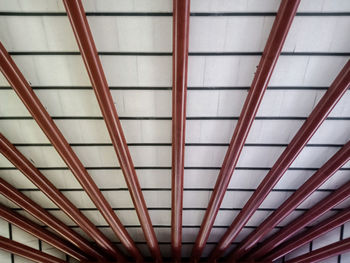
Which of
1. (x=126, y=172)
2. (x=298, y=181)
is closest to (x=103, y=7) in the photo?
(x=126, y=172)

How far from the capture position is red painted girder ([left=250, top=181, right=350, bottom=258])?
7.27m

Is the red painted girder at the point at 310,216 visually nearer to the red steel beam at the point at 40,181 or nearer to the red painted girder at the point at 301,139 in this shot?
the red painted girder at the point at 301,139

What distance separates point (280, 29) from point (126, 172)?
476cm

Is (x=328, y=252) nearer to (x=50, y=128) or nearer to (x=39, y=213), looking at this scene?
(x=50, y=128)

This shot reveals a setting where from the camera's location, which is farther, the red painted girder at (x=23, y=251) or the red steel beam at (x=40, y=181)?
the red painted girder at (x=23, y=251)

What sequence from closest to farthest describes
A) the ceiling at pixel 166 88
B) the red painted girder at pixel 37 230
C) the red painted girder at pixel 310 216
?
the ceiling at pixel 166 88 → the red painted girder at pixel 310 216 → the red painted girder at pixel 37 230

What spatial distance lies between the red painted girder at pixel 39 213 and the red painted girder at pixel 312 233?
788cm

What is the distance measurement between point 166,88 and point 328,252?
7.92 meters

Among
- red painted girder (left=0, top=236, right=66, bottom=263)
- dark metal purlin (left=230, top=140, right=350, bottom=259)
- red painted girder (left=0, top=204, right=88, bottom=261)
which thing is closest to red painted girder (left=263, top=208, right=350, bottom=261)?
dark metal purlin (left=230, top=140, right=350, bottom=259)

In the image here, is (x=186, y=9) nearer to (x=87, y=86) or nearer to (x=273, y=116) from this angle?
(x=87, y=86)

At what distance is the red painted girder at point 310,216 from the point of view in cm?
727

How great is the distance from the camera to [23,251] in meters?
8.57

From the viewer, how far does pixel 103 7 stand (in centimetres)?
512

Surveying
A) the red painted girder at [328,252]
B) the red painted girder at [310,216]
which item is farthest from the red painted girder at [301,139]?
the red painted girder at [328,252]
